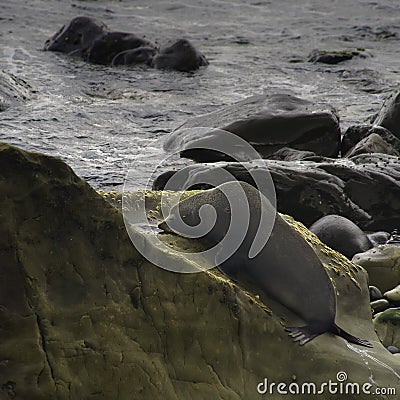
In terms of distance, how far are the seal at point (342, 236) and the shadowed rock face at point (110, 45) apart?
8666 mm

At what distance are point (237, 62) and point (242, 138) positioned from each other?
5859mm

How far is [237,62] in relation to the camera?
1516 cm

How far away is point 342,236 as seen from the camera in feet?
22.0

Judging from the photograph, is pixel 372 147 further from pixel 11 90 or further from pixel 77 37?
pixel 77 37

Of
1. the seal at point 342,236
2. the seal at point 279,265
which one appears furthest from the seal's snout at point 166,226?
the seal at point 342,236

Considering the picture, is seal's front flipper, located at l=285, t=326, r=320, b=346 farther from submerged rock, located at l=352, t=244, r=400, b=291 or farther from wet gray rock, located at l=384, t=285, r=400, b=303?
submerged rock, located at l=352, t=244, r=400, b=291

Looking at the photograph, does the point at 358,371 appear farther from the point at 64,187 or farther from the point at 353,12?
the point at 353,12

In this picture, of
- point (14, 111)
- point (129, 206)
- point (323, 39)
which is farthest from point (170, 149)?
point (323, 39)

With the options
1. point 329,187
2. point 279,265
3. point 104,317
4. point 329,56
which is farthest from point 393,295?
point 329,56

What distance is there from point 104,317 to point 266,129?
641 centimetres

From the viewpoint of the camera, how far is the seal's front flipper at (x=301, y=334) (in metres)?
3.94

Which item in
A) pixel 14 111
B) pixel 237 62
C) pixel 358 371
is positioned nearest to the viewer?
pixel 358 371

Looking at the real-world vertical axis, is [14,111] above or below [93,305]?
below

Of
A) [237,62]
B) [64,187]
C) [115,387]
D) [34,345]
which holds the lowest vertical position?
[237,62]
